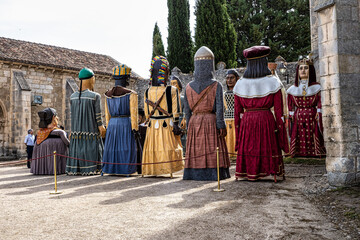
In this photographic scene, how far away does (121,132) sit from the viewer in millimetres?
7363

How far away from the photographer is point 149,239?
291 cm

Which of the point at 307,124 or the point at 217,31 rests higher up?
the point at 217,31

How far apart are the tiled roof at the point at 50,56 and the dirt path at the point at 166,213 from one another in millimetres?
14282

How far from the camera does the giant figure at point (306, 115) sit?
7.94m

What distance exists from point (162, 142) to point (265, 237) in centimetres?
417

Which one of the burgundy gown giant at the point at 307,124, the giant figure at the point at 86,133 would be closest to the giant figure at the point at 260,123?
the burgundy gown giant at the point at 307,124

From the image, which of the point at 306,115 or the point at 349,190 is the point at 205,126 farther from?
the point at 306,115

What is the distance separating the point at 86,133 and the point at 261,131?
4.15 meters

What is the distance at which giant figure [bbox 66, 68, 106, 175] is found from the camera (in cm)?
771

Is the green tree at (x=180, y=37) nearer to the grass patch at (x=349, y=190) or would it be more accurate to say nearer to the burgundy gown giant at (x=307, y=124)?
the burgundy gown giant at (x=307, y=124)

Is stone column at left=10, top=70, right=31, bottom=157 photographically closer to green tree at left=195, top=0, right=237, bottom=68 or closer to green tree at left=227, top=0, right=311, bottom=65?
green tree at left=195, top=0, right=237, bottom=68

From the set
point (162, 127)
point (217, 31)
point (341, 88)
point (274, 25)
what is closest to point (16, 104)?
point (162, 127)

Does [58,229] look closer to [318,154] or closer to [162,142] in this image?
[162,142]

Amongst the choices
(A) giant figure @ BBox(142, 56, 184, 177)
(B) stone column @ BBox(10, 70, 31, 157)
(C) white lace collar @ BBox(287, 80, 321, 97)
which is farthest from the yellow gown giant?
(B) stone column @ BBox(10, 70, 31, 157)
